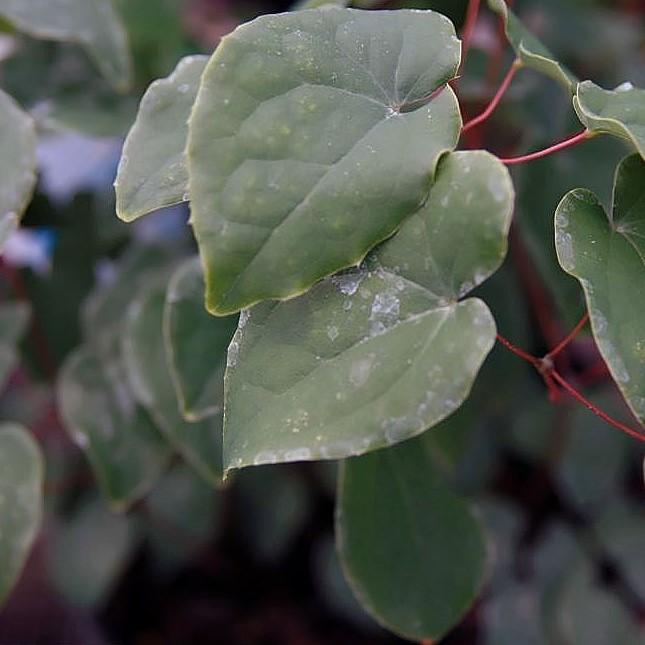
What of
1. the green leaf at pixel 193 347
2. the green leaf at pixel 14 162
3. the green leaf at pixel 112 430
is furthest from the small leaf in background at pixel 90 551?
the green leaf at pixel 14 162

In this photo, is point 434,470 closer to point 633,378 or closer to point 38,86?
point 633,378

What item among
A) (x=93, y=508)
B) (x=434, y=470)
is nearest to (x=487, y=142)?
(x=434, y=470)

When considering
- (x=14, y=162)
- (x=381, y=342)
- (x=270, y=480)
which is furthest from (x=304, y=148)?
(x=270, y=480)

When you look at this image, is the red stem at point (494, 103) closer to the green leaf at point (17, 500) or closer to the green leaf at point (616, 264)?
the green leaf at point (616, 264)

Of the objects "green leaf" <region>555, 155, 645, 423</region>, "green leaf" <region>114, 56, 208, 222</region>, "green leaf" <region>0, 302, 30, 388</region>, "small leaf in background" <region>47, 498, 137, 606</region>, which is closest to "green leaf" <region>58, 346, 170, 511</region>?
"green leaf" <region>0, 302, 30, 388</region>

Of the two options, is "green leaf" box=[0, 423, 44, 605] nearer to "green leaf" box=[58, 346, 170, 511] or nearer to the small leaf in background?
"green leaf" box=[58, 346, 170, 511]

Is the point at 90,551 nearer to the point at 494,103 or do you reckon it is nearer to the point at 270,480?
the point at 270,480
